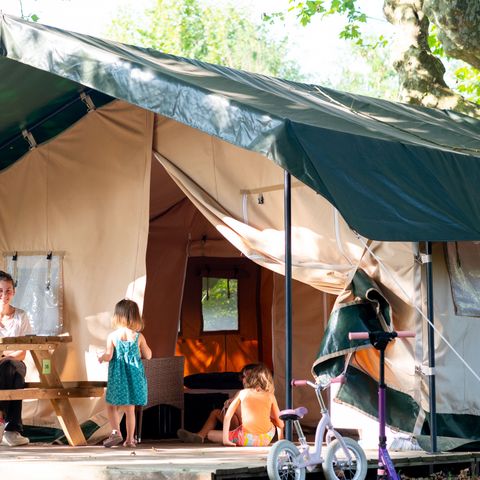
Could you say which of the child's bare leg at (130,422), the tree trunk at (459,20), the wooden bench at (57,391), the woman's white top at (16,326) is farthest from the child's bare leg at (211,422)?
the tree trunk at (459,20)

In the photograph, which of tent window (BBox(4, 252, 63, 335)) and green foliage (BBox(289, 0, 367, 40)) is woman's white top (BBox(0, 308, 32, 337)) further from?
green foliage (BBox(289, 0, 367, 40))

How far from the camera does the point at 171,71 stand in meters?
5.82

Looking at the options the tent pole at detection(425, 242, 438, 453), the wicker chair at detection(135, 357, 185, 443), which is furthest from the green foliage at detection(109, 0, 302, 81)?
the tent pole at detection(425, 242, 438, 453)

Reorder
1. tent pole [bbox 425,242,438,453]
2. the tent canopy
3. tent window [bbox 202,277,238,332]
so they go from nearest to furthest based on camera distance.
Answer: the tent canopy < tent pole [bbox 425,242,438,453] < tent window [bbox 202,277,238,332]

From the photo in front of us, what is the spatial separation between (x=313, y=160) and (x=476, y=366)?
1.94 meters

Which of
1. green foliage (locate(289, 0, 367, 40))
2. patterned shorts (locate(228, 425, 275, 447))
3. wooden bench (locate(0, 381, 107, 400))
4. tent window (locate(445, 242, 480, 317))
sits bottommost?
patterned shorts (locate(228, 425, 275, 447))

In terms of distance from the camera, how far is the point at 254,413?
6566 millimetres

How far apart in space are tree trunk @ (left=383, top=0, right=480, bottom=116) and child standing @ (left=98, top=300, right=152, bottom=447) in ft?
16.1

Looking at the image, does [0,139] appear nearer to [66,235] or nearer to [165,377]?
[66,235]

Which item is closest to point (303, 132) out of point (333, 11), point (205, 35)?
point (333, 11)

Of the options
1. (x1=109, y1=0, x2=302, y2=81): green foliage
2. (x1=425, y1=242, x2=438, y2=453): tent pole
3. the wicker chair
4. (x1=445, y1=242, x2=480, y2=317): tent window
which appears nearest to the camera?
(x1=425, y1=242, x2=438, y2=453): tent pole

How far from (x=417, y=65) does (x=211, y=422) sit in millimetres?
4822

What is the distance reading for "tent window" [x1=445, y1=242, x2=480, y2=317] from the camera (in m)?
6.24

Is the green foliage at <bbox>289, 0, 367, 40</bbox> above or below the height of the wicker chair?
above
